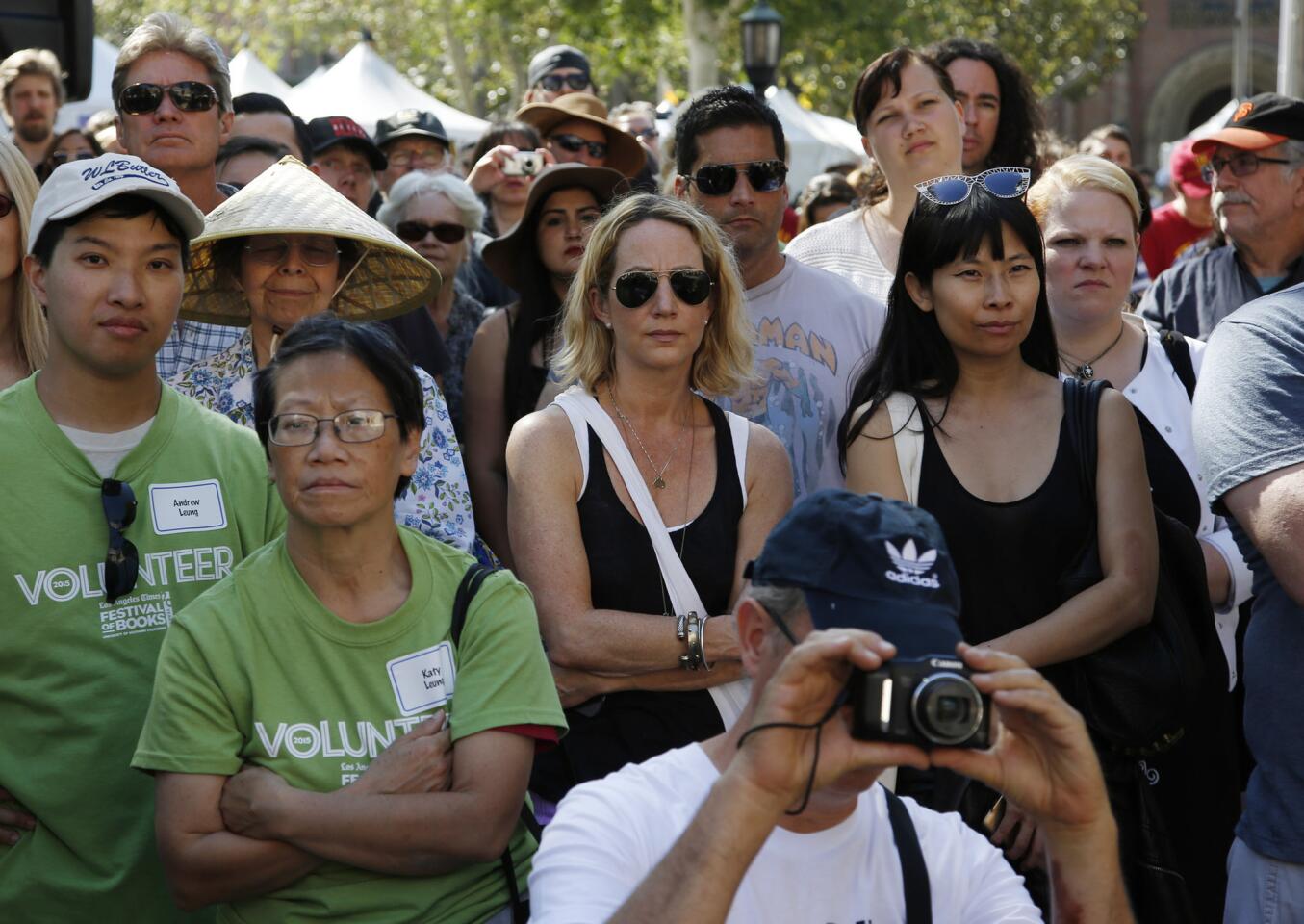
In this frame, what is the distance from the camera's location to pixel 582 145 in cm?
693

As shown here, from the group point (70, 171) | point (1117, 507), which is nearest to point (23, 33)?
point (70, 171)

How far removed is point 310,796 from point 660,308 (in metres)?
1.56

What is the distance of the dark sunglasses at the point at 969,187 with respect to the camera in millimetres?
3928

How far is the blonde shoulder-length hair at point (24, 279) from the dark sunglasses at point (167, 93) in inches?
49.6

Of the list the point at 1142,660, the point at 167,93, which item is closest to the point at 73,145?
the point at 167,93

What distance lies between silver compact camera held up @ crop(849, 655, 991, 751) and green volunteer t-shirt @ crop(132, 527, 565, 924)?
3.49 feet

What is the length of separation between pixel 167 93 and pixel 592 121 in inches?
90.8

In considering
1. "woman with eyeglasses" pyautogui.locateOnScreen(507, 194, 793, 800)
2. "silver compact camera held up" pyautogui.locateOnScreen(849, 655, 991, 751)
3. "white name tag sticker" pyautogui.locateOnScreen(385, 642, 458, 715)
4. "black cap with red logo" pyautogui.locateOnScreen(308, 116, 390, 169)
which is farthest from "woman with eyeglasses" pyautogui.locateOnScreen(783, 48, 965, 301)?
"silver compact camera held up" pyautogui.locateOnScreen(849, 655, 991, 751)

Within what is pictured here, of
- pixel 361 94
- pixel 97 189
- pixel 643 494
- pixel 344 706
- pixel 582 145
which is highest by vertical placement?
pixel 361 94

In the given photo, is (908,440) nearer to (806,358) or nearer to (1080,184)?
(806,358)

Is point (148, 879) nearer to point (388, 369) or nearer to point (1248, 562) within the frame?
point (388, 369)

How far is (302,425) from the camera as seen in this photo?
311 cm

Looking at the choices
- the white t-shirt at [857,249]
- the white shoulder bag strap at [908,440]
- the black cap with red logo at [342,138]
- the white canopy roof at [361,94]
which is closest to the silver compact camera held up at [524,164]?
the black cap with red logo at [342,138]

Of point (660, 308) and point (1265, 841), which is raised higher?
point (660, 308)
